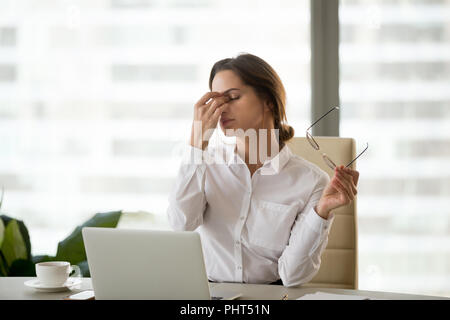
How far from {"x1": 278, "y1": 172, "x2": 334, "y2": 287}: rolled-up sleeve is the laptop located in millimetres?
491

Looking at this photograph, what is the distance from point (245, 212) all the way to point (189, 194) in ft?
0.62

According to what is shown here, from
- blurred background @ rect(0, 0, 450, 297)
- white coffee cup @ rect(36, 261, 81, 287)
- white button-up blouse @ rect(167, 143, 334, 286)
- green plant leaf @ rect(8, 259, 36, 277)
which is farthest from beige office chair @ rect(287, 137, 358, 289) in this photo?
green plant leaf @ rect(8, 259, 36, 277)

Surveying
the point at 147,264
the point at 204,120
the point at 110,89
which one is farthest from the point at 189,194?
the point at 110,89

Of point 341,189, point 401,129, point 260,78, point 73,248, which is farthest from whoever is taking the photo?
point 401,129

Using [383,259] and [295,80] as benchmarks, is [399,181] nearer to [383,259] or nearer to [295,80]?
[383,259]

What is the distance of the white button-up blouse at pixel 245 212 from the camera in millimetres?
1703

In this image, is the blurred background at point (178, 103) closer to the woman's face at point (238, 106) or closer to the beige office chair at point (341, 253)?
the beige office chair at point (341, 253)

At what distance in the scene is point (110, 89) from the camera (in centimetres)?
275

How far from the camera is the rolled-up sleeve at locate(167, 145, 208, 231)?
1708 mm

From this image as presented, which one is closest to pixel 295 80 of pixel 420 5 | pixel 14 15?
pixel 420 5

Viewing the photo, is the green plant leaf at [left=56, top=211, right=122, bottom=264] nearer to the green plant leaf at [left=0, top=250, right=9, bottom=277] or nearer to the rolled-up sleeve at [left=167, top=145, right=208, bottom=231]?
the green plant leaf at [left=0, top=250, right=9, bottom=277]

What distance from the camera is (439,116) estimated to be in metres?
2.57

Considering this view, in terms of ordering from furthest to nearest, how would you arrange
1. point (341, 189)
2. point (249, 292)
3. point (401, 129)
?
point (401, 129) → point (341, 189) → point (249, 292)

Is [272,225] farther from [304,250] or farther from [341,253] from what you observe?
[341,253]
